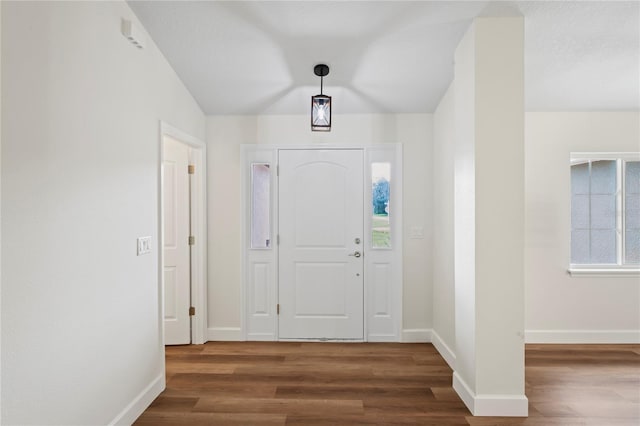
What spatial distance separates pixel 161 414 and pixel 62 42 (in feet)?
7.40

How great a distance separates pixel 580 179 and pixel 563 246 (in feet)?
2.39

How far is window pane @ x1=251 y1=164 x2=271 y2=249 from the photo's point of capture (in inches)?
155

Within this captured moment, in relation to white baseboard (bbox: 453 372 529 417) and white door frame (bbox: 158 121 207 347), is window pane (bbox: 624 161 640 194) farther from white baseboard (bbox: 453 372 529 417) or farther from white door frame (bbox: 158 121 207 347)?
white door frame (bbox: 158 121 207 347)

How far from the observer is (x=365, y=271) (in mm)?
3895

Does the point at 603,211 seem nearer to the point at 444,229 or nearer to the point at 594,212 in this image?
the point at 594,212

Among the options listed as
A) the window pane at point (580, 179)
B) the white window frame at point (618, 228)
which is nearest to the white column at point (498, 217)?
the white window frame at point (618, 228)

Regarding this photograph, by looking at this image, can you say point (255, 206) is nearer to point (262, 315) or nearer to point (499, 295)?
point (262, 315)

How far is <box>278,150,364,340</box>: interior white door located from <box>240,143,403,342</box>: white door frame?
66 millimetres

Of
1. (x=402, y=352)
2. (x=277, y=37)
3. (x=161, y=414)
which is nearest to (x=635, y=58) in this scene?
(x=277, y=37)

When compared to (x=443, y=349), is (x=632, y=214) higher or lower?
higher

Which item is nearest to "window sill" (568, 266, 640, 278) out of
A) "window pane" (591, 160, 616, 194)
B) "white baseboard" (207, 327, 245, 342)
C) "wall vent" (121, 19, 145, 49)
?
"window pane" (591, 160, 616, 194)

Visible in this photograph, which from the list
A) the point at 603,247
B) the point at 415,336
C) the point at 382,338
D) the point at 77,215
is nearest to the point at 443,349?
the point at 415,336

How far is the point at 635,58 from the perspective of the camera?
2.88 meters

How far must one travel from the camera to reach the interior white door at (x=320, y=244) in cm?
390
